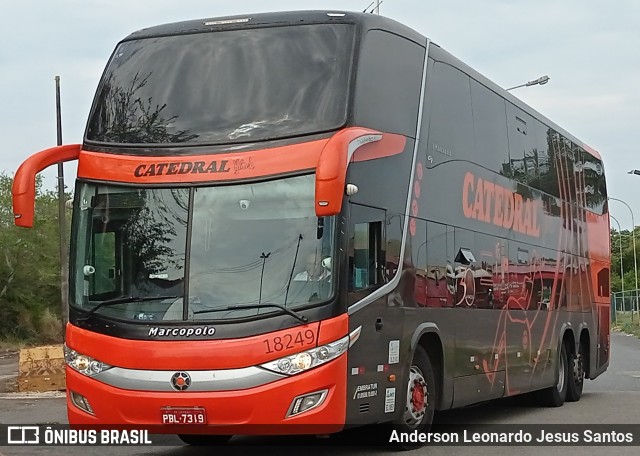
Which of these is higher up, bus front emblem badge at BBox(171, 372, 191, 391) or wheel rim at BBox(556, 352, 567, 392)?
bus front emblem badge at BBox(171, 372, 191, 391)

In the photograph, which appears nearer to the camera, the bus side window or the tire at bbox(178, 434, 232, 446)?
the bus side window

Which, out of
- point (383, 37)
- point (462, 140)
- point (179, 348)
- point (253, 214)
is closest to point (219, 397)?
point (179, 348)

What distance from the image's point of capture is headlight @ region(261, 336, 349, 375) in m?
9.52

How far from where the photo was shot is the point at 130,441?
40.5 ft

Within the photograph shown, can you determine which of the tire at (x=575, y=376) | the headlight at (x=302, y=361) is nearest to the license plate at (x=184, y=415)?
the headlight at (x=302, y=361)

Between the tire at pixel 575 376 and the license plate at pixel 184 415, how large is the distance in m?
10.5

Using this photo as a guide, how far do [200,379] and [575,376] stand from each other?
10.8 metres

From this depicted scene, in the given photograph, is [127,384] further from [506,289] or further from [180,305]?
[506,289]

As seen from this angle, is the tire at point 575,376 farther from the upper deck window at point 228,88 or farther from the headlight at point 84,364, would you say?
the headlight at point 84,364

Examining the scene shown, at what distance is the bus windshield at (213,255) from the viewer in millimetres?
9766

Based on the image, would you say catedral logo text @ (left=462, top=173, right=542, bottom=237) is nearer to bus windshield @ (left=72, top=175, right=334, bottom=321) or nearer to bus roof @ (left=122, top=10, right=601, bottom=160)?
bus roof @ (left=122, top=10, right=601, bottom=160)

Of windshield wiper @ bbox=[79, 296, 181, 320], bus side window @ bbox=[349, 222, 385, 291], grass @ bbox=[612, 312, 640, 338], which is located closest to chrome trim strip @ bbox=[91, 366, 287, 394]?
windshield wiper @ bbox=[79, 296, 181, 320]

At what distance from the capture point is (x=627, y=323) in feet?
217

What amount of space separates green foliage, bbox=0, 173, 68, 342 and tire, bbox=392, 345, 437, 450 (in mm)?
42374
